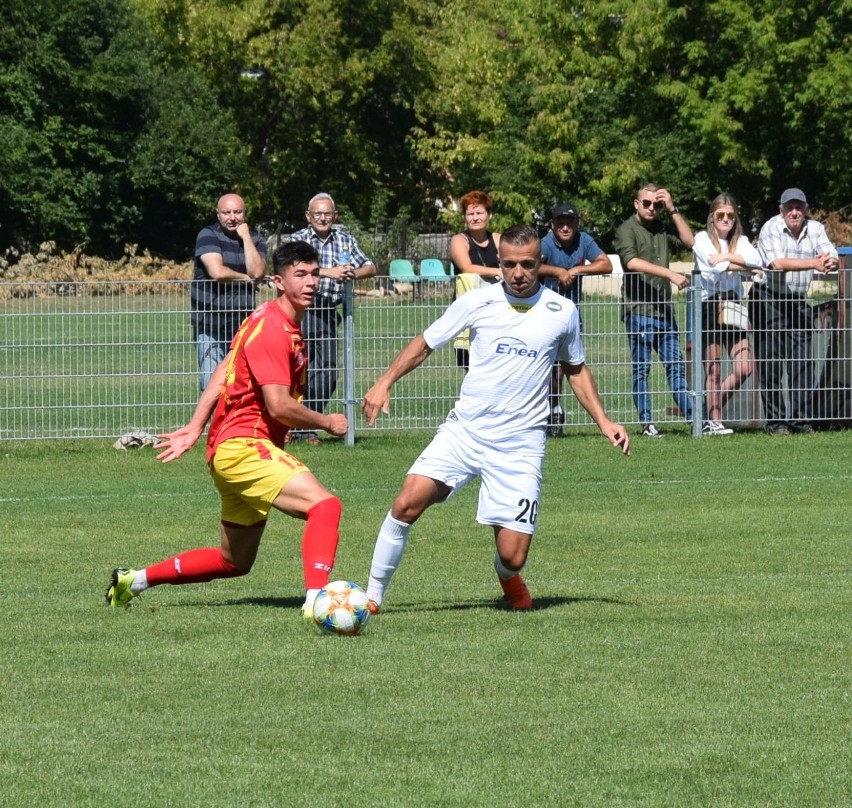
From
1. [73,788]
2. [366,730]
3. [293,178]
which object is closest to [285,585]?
[366,730]

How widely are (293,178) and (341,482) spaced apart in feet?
176

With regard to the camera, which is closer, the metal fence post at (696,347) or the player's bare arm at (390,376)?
the player's bare arm at (390,376)

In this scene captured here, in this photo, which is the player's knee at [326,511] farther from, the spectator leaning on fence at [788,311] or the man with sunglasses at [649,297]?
the spectator leaning on fence at [788,311]

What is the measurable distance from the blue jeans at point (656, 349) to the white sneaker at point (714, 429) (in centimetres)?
28

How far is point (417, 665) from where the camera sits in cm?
718

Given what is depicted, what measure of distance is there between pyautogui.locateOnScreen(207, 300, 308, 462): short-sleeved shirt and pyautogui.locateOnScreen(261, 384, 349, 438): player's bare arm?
5 centimetres

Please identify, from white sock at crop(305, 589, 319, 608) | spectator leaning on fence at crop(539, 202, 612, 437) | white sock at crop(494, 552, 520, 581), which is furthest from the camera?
spectator leaning on fence at crop(539, 202, 612, 437)

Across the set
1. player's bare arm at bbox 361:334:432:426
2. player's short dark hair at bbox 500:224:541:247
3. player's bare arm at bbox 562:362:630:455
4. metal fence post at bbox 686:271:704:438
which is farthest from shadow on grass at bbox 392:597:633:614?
metal fence post at bbox 686:271:704:438

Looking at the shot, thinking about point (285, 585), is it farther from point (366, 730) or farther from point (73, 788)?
point (73, 788)

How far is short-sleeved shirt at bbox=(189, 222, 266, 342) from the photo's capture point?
49.5 ft

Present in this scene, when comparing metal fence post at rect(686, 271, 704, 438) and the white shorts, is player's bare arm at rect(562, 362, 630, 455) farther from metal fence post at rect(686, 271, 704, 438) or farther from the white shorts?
metal fence post at rect(686, 271, 704, 438)

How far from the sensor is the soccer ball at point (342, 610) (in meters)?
7.75

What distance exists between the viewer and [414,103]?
2591 inches

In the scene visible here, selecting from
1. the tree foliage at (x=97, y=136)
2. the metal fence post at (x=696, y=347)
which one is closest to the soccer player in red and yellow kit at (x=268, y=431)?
the metal fence post at (x=696, y=347)
